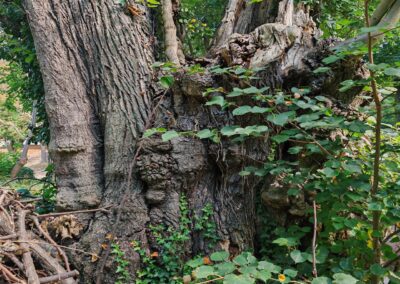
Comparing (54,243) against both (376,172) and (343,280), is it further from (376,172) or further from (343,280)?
(376,172)

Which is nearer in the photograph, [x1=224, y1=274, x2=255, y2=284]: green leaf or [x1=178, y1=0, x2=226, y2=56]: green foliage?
[x1=224, y1=274, x2=255, y2=284]: green leaf

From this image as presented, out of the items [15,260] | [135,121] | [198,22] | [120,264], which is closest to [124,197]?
[120,264]

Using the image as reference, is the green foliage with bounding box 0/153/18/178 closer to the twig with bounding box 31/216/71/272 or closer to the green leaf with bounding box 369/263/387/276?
the twig with bounding box 31/216/71/272

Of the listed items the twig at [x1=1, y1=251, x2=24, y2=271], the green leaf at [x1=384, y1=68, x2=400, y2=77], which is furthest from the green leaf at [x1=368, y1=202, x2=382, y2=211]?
the twig at [x1=1, y1=251, x2=24, y2=271]

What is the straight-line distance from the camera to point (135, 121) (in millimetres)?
2512

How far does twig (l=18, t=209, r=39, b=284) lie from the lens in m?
1.85

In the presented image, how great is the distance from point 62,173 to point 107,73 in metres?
0.86

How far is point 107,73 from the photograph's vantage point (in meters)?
2.63

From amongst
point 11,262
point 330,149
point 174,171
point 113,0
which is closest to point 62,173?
point 11,262

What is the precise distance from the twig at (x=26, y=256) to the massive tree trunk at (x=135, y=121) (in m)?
0.27

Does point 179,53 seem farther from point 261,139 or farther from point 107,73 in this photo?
point 261,139

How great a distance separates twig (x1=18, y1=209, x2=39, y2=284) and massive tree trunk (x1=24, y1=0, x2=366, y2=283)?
0.27 metres

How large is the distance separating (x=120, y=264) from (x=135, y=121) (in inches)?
40.1

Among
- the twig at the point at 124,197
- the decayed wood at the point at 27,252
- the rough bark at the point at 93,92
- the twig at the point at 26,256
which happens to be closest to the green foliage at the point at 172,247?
the twig at the point at 124,197
